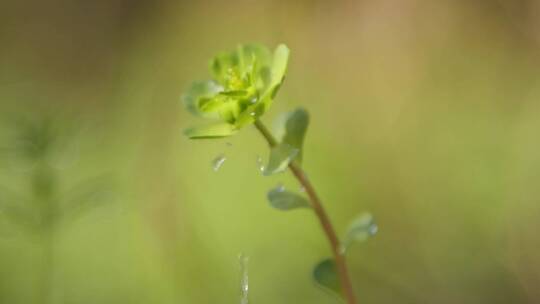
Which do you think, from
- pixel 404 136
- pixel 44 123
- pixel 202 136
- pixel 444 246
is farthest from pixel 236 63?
pixel 404 136

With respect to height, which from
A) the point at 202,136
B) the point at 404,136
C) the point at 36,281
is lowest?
the point at 36,281

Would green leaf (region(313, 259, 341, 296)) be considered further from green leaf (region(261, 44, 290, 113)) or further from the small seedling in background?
the small seedling in background

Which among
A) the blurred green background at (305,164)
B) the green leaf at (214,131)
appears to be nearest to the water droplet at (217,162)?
the green leaf at (214,131)

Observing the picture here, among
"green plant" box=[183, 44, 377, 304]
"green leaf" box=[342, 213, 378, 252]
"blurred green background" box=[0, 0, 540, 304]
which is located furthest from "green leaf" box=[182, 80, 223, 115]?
"blurred green background" box=[0, 0, 540, 304]

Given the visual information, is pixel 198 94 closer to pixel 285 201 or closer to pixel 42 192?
pixel 285 201

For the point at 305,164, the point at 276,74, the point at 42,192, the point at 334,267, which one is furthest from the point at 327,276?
the point at 305,164

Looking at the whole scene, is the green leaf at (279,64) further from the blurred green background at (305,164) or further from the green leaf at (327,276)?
the blurred green background at (305,164)

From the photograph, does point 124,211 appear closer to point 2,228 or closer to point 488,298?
point 2,228
